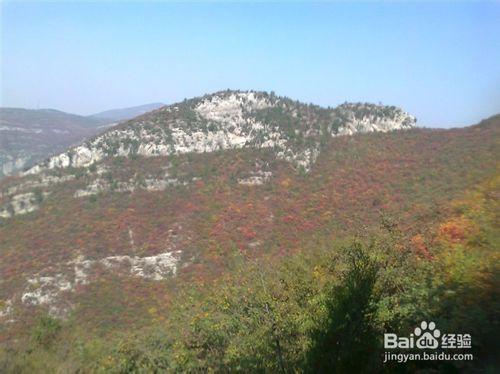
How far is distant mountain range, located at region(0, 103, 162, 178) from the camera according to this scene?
3570 inches

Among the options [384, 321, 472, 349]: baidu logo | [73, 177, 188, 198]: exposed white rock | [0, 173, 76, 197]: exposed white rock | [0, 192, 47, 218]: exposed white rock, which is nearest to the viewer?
[384, 321, 472, 349]: baidu logo

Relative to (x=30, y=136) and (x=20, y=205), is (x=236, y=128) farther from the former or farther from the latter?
(x=30, y=136)

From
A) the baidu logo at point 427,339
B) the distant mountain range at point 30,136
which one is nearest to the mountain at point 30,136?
the distant mountain range at point 30,136

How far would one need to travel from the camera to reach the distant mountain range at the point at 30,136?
298 ft

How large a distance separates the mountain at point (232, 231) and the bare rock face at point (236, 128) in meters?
0.26

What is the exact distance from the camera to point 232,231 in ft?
116

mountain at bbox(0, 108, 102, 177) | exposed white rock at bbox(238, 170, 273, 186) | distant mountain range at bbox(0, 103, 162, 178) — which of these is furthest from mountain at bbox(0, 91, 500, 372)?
mountain at bbox(0, 108, 102, 177)

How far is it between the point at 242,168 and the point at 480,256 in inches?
1639

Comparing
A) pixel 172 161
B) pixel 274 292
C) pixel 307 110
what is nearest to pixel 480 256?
pixel 274 292

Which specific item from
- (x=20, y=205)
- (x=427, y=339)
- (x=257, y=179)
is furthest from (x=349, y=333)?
(x=20, y=205)

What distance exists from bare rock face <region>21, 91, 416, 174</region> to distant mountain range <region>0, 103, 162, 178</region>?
2365 centimetres

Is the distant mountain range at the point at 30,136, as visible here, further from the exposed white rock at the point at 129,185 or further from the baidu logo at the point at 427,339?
the baidu logo at the point at 427,339

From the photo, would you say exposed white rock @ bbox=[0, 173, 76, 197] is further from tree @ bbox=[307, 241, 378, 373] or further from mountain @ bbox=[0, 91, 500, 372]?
tree @ bbox=[307, 241, 378, 373]

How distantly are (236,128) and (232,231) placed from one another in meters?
24.5
